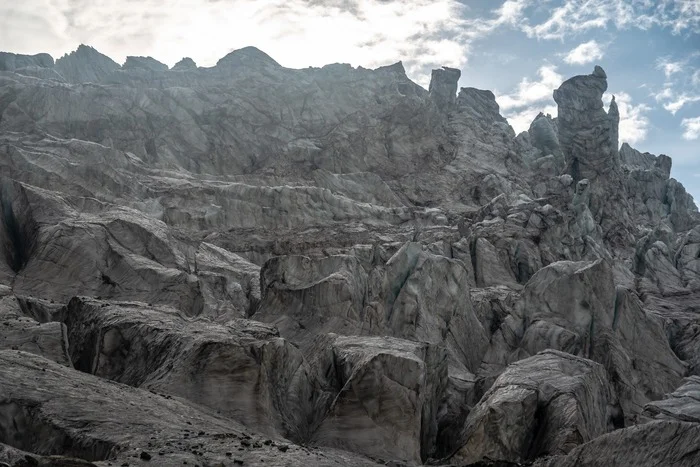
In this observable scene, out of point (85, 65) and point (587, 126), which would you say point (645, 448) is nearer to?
point (587, 126)

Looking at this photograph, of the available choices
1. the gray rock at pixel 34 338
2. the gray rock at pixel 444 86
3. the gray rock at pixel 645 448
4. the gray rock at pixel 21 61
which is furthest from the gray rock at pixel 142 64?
the gray rock at pixel 645 448

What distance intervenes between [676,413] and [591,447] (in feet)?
65.5

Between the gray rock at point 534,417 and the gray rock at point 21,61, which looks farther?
the gray rock at point 21,61

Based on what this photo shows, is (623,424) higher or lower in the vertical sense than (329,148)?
lower

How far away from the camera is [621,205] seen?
138875mm

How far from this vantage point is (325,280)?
57.7 m

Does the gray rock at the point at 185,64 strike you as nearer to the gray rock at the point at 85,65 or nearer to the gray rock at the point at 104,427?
the gray rock at the point at 85,65

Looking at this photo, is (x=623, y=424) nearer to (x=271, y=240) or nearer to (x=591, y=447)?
(x=591, y=447)

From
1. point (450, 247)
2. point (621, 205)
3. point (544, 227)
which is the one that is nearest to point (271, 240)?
point (450, 247)

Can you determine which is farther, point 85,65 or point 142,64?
point 142,64

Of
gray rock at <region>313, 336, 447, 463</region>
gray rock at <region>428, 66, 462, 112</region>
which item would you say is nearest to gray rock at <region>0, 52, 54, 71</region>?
gray rock at <region>428, 66, 462, 112</region>

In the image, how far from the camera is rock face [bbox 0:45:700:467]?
32500 mm

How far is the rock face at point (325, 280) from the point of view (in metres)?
32.5

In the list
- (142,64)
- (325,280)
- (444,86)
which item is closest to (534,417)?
(325,280)
